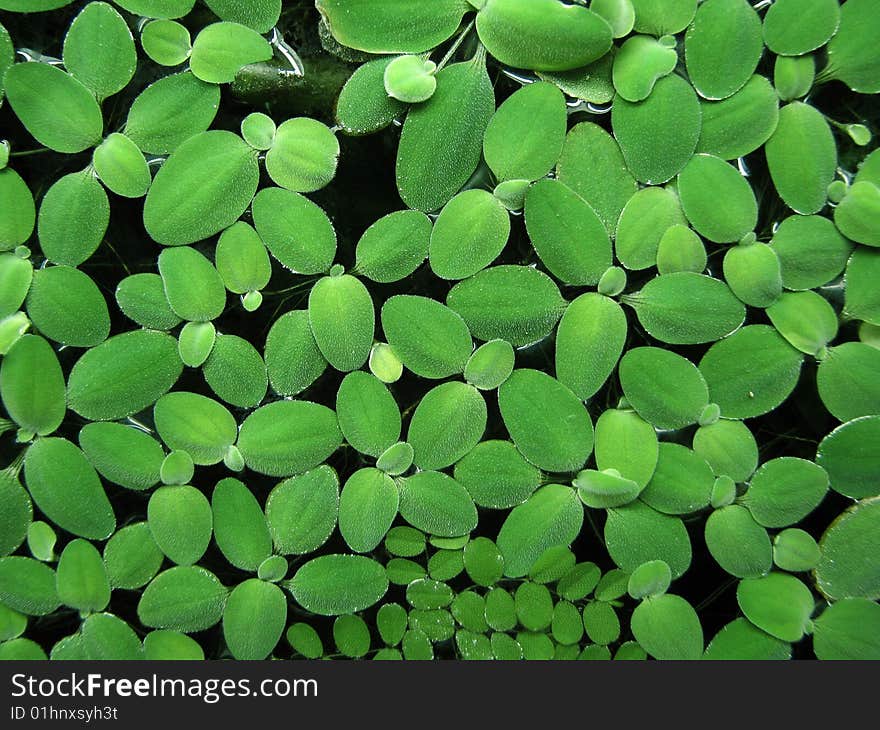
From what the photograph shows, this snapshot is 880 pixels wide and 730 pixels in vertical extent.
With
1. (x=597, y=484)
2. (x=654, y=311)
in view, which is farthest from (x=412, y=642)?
(x=654, y=311)

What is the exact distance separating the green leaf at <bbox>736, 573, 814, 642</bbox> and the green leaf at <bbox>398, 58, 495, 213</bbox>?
2.73 ft

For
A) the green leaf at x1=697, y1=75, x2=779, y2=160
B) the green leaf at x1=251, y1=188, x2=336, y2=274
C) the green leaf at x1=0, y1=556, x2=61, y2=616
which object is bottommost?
the green leaf at x1=0, y1=556, x2=61, y2=616

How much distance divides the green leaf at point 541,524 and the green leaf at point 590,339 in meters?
0.18

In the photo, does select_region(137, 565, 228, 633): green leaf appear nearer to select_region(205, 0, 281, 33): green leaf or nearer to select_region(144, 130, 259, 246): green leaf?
select_region(144, 130, 259, 246): green leaf

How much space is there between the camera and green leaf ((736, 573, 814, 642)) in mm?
1077

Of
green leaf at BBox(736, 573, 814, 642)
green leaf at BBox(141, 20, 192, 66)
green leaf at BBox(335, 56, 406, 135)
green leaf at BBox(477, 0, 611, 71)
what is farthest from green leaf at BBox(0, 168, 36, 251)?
A: green leaf at BBox(736, 573, 814, 642)

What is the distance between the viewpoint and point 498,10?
36.7 inches

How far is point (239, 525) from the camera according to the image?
1062 mm

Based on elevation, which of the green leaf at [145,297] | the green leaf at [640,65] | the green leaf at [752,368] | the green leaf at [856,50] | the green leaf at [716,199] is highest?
the green leaf at [856,50]

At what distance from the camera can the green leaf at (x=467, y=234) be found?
3.24 ft

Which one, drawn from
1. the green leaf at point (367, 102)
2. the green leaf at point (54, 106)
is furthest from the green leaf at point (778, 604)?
the green leaf at point (54, 106)

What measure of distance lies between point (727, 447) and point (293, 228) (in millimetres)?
767

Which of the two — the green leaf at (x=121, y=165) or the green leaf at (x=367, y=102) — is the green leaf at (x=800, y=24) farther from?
the green leaf at (x=121, y=165)
